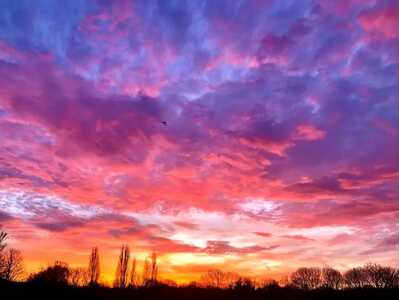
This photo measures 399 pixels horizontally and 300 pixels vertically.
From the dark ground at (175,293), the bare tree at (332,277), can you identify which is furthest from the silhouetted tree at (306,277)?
the dark ground at (175,293)

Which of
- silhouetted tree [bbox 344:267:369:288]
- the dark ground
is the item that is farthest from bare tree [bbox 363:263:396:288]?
the dark ground

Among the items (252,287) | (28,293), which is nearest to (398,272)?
(252,287)

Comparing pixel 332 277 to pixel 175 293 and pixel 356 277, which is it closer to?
pixel 356 277

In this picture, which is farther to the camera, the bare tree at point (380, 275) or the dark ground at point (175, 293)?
the bare tree at point (380, 275)

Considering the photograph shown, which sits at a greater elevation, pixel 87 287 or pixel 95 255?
pixel 95 255

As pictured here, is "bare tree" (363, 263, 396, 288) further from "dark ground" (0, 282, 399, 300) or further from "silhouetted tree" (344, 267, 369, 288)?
"dark ground" (0, 282, 399, 300)

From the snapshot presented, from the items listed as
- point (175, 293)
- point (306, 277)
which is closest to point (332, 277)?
point (306, 277)

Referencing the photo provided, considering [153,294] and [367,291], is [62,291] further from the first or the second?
[367,291]

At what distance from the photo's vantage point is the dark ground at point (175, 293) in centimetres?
5319

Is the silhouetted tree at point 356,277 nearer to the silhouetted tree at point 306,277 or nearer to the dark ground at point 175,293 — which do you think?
the silhouetted tree at point 306,277

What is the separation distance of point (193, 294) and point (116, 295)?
13.6m

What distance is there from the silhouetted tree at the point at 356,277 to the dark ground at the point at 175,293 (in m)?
54.1

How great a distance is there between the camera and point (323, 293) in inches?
2421

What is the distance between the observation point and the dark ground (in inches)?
2094
